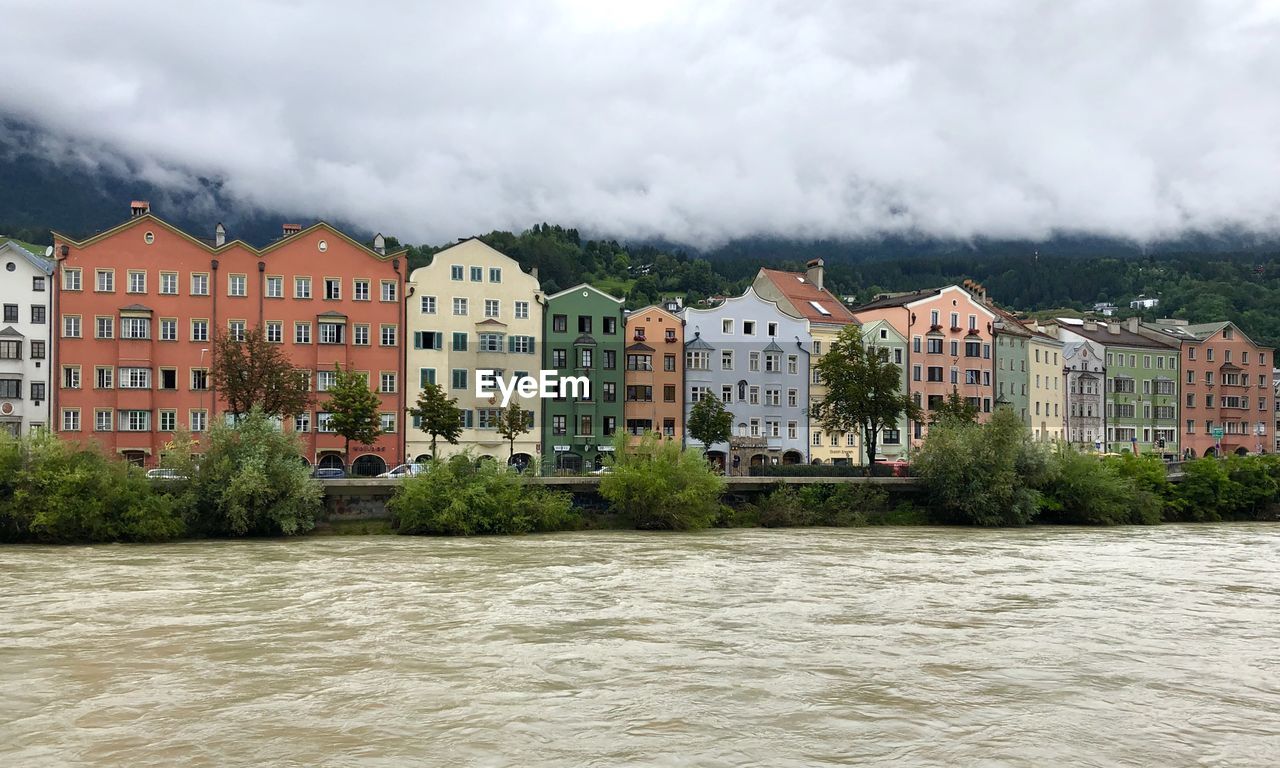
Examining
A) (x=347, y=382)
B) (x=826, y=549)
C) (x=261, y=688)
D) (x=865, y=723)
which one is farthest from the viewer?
(x=347, y=382)

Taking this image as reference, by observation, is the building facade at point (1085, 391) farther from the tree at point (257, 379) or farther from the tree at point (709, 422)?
the tree at point (257, 379)

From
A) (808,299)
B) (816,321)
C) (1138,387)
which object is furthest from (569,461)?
(1138,387)

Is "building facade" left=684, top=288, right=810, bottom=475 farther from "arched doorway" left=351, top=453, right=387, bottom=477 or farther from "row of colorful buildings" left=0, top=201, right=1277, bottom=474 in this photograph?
"arched doorway" left=351, top=453, right=387, bottom=477

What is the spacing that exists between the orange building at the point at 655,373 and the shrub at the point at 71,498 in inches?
1609

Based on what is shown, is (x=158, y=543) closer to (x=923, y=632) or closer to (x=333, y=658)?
(x=333, y=658)

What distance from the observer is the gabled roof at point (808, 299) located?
92.4 meters

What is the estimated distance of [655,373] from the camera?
3282 inches

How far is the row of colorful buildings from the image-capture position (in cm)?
7006

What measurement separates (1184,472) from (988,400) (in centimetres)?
3257

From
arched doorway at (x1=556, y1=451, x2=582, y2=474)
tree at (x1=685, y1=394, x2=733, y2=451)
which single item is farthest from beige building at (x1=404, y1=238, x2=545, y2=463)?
tree at (x1=685, y1=394, x2=733, y2=451)

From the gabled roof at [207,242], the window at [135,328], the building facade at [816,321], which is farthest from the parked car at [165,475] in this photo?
the building facade at [816,321]

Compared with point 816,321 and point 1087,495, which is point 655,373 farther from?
point 1087,495

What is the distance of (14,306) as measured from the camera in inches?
2749

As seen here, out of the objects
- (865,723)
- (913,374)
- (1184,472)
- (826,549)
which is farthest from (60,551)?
(913,374)
